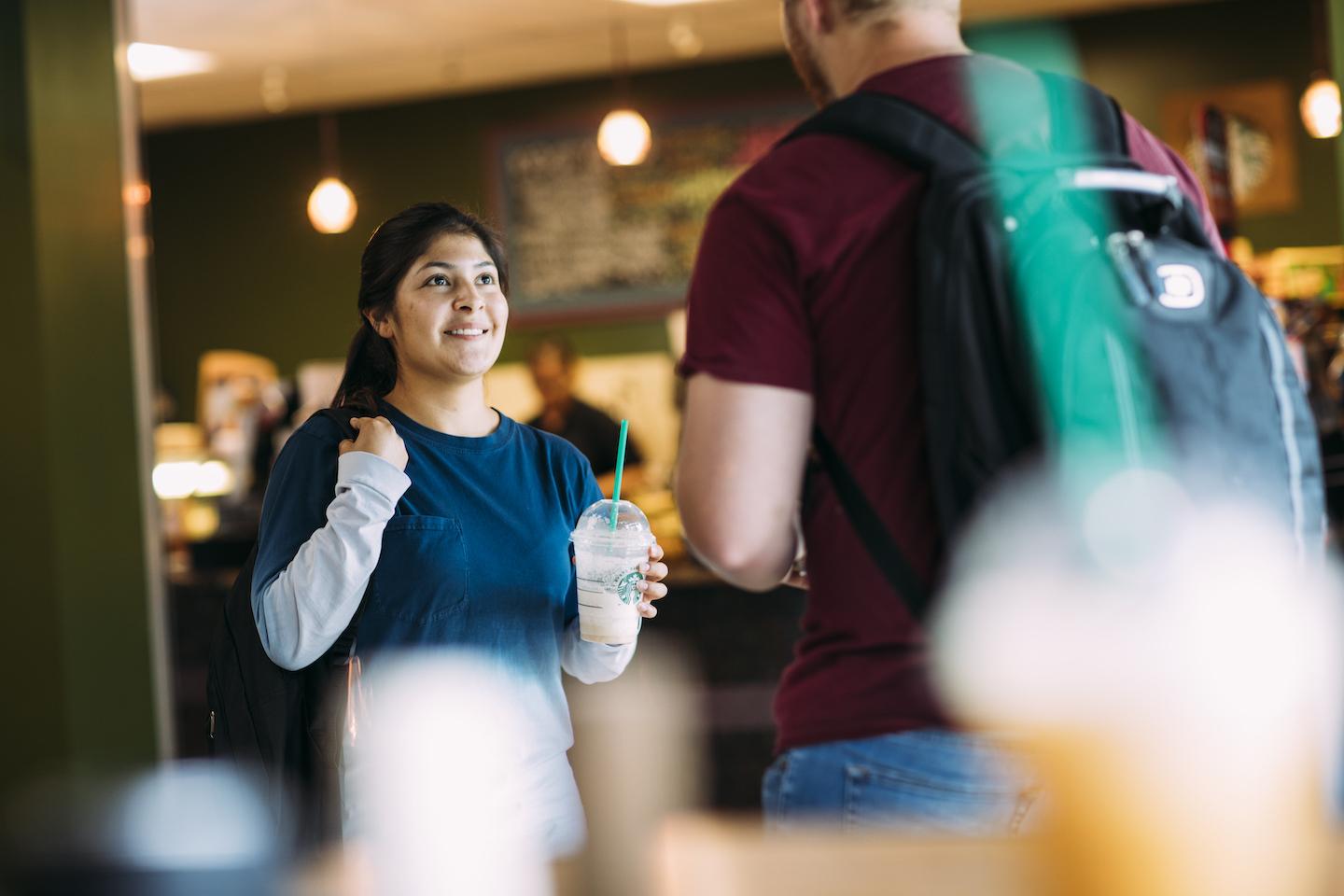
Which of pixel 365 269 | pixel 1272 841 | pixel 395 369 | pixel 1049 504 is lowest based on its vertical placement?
pixel 1272 841

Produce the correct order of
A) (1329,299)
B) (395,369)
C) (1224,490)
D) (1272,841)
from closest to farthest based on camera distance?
(1272,841) < (1224,490) < (395,369) < (1329,299)

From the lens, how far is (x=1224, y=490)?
44.1 inches

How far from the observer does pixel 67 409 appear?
10.9 ft

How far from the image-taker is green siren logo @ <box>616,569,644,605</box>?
4.34 feet

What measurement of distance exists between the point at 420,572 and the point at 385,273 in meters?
0.30

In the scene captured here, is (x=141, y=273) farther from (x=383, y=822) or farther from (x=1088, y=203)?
(x=1088, y=203)

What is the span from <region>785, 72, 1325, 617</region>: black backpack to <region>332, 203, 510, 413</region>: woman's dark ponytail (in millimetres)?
424

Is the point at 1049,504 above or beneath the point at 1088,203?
beneath

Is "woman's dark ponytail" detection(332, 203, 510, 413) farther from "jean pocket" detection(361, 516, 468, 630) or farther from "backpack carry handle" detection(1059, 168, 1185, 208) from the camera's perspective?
"backpack carry handle" detection(1059, 168, 1185, 208)

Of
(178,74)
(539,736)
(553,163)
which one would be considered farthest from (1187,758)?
(553,163)

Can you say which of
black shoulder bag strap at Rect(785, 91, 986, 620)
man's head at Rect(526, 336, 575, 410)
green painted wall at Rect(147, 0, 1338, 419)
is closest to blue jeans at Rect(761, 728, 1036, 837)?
black shoulder bag strap at Rect(785, 91, 986, 620)

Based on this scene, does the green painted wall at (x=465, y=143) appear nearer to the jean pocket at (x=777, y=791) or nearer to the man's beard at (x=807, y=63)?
the man's beard at (x=807, y=63)

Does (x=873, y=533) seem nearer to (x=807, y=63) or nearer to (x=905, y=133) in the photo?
(x=905, y=133)

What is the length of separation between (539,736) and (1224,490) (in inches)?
26.4
